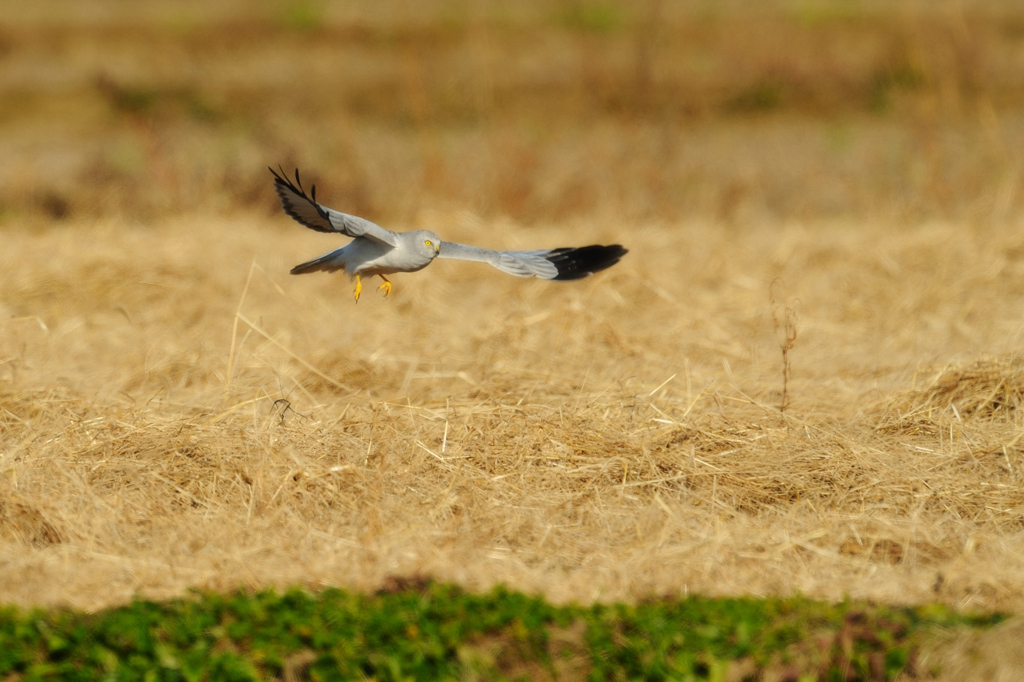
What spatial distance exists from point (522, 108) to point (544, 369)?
40.7 ft

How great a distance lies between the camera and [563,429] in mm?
4543

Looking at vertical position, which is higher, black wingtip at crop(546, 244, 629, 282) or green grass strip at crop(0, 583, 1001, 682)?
black wingtip at crop(546, 244, 629, 282)

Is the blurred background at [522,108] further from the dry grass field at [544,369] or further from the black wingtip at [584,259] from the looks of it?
the black wingtip at [584,259]

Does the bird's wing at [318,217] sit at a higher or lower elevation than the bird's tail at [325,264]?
higher

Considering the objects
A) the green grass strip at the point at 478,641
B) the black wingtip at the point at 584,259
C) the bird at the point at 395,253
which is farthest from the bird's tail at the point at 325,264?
the green grass strip at the point at 478,641

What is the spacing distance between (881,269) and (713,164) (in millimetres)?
7300

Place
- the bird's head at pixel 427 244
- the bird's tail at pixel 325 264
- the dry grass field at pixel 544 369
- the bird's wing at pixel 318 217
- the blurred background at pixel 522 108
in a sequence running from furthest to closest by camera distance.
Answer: the blurred background at pixel 522 108 < the bird's tail at pixel 325 264 < the bird's head at pixel 427 244 < the bird's wing at pixel 318 217 < the dry grass field at pixel 544 369

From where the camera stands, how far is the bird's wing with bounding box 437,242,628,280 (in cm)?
458

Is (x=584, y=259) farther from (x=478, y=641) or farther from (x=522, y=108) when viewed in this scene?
(x=522, y=108)

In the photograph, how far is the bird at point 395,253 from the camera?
4.03 meters

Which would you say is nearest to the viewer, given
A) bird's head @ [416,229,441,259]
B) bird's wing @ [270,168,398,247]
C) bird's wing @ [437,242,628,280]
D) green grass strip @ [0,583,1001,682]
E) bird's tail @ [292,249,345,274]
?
green grass strip @ [0,583,1001,682]

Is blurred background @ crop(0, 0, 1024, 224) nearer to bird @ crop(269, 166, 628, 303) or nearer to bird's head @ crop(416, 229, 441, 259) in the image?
bird @ crop(269, 166, 628, 303)

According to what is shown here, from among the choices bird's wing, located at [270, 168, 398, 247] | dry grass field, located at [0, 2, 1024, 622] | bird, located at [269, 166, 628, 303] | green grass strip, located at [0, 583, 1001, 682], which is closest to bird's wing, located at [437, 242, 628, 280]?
bird, located at [269, 166, 628, 303]

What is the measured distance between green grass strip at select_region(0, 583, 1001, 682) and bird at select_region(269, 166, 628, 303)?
157 cm
